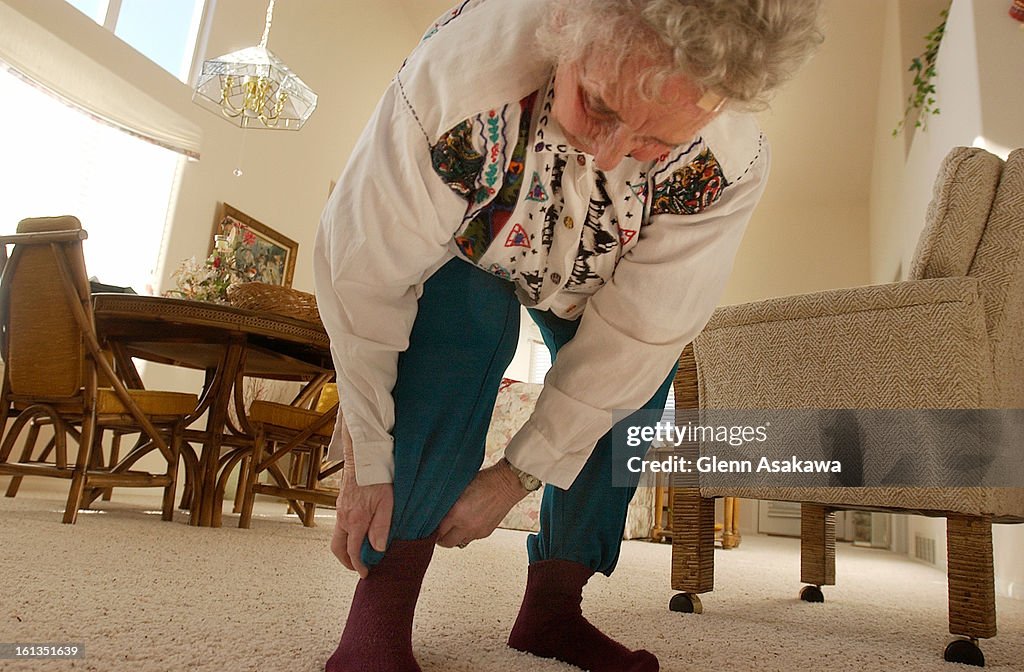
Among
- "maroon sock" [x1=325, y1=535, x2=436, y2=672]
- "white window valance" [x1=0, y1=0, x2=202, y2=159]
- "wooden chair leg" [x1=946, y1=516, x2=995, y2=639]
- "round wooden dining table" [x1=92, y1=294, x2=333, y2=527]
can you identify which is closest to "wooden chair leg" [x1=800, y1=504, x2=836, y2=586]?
"wooden chair leg" [x1=946, y1=516, x2=995, y2=639]

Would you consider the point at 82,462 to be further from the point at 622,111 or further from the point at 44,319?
the point at 622,111

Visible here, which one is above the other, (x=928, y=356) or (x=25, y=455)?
(x=928, y=356)

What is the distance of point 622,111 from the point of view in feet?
2.26

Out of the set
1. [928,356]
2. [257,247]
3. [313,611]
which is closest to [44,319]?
[313,611]

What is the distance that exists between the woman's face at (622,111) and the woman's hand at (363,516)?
41 cm

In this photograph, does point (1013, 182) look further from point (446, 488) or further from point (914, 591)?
→ point (914, 591)

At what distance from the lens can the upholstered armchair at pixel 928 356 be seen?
1.27 meters

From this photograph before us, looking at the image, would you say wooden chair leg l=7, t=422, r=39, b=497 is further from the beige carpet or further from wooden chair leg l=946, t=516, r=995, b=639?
wooden chair leg l=946, t=516, r=995, b=639

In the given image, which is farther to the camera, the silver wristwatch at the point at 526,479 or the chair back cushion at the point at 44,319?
the chair back cushion at the point at 44,319

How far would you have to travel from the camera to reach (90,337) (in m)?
2.22

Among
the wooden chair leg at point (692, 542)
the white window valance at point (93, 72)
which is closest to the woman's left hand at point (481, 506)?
the wooden chair leg at point (692, 542)

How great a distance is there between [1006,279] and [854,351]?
0.90ft

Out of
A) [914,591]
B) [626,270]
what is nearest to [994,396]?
[626,270]

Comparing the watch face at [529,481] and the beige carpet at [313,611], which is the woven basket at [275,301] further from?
the watch face at [529,481]
